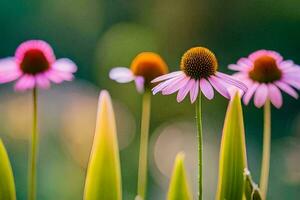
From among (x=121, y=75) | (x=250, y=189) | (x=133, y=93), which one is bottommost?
(x=250, y=189)

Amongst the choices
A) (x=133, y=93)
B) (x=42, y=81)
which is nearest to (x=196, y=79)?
(x=42, y=81)

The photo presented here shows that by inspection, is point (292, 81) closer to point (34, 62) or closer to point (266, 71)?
point (266, 71)

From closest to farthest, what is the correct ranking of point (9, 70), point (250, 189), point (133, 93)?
1. point (250, 189)
2. point (9, 70)
3. point (133, 93)

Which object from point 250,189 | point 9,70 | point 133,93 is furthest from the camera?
point 133,93

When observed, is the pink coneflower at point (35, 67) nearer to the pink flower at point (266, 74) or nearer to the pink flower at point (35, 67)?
the pink flower at point (35, 67)

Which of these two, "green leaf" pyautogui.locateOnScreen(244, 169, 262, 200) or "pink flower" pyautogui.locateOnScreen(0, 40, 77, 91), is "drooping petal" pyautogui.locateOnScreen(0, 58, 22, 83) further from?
"green leaf" pyautogui.locateOnScreen(244, 169, 262, 200)

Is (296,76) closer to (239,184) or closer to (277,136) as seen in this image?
(239,184)

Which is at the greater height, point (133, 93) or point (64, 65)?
point (133, 93)

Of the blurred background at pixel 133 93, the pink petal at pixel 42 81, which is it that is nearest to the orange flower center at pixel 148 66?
the pink petal at pixel 42 81
